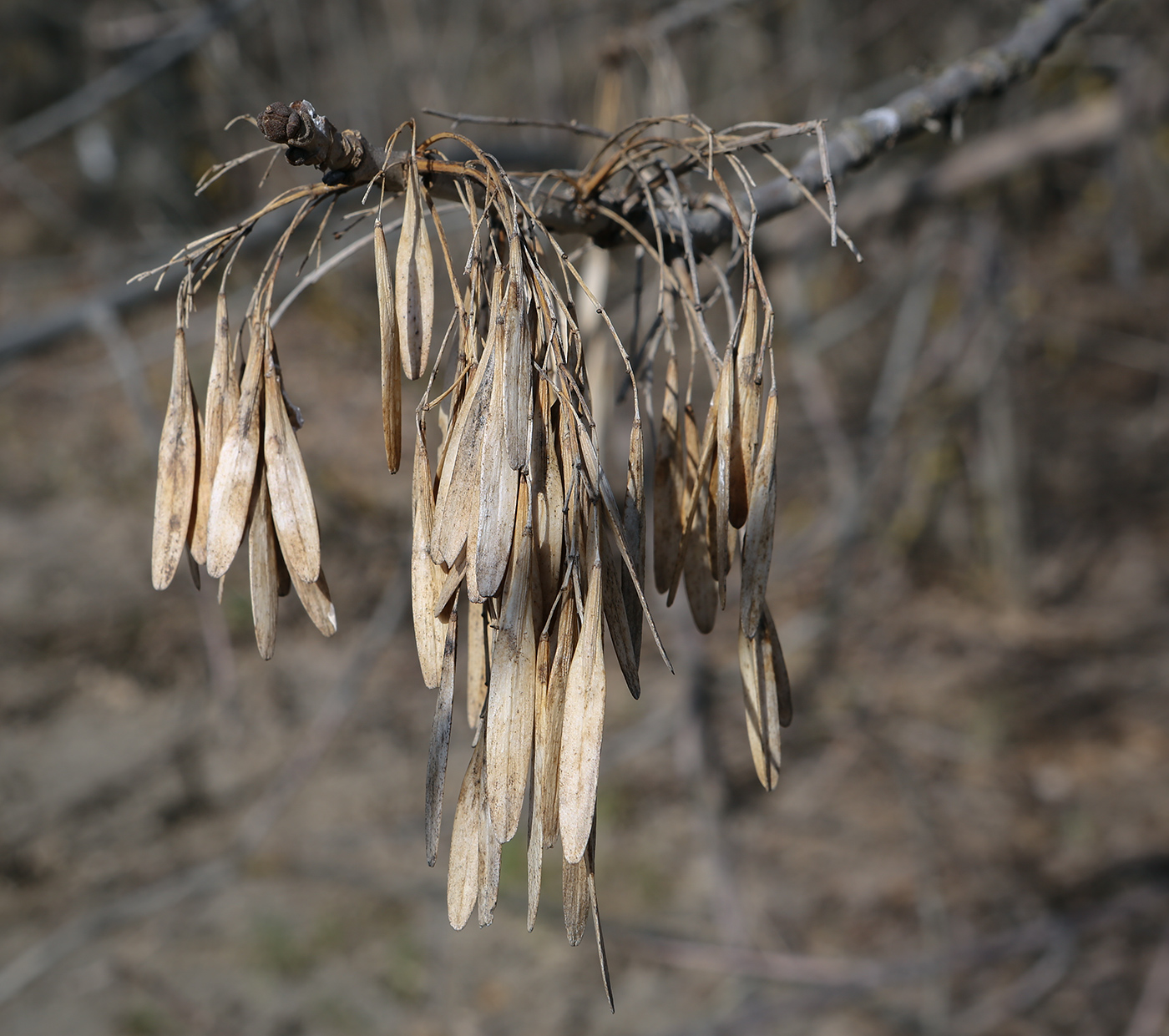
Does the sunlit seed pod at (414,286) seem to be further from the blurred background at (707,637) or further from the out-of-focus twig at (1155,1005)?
the out-of-focus twig at (1155,1005)

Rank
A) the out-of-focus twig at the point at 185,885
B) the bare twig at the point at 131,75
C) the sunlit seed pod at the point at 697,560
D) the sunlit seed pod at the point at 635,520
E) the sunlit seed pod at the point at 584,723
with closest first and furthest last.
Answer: the sunlit seed pod at the point at 584,723
the sunlit seed pod at the point at 635,520
the sunlit seed pod at the point at 697,560
the bare twig at the point at 131,75
the out-of-focus twig at the point at 185,885

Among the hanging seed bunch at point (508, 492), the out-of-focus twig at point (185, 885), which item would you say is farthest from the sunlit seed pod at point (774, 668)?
the out-of-focus twig at point (185, 885)

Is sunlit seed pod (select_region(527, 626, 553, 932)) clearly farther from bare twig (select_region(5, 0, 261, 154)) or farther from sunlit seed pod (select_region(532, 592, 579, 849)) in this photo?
bare twig (select_region(5, 0, 261, 154))

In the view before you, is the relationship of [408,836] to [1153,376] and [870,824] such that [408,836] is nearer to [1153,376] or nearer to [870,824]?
[870,824]

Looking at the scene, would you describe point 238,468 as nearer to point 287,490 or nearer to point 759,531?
point 287,490

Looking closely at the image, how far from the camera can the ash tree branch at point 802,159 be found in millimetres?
660

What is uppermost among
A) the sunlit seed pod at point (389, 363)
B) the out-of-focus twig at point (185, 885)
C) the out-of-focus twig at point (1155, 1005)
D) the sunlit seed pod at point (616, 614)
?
the sunlit seed pod at point (389, 363)

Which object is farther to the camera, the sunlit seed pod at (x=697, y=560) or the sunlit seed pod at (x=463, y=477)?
the sunlit seed pod at (x=697, y=560)

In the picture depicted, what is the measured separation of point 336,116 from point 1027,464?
13.2 feet

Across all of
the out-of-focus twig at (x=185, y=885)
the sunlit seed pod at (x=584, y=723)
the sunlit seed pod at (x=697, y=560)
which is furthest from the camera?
the out-of-focus twig at (x=185, y=885)

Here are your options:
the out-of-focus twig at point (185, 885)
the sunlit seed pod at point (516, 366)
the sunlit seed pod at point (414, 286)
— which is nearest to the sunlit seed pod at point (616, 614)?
the sunlit seed pod at point (516, 366)

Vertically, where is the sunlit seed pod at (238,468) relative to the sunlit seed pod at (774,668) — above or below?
above

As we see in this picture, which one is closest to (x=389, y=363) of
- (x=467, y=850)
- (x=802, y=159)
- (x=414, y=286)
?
(x=414, y=286)

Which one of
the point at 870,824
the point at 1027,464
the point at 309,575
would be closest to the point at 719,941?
the point at 870,824
